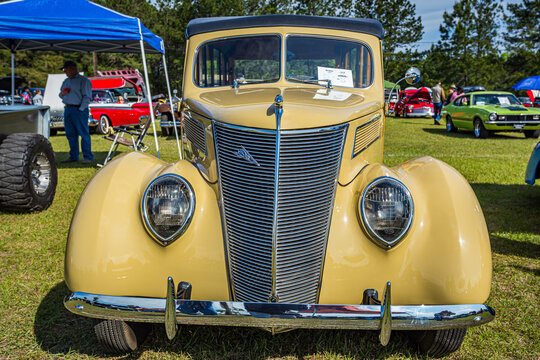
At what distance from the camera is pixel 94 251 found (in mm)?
2488

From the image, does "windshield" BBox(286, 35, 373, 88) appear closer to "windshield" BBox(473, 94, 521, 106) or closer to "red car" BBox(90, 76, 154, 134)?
"red car" BBox(90, 76, 154, 134)

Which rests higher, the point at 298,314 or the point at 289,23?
the point at 289,23

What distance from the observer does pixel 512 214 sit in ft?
18.7

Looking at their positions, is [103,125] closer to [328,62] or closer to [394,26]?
[328,62]

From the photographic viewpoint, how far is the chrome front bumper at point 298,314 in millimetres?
2135

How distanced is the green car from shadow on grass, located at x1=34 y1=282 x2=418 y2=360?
42.5ft

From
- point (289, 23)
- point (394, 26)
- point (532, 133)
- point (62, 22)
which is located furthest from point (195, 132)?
point (394, 26)

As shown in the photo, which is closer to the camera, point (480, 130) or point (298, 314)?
point (298, 314)

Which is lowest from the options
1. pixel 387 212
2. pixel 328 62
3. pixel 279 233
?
pixel 279 233

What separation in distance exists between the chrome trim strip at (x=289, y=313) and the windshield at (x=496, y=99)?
14566 mm

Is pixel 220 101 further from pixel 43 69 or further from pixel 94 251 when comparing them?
pixel 43 69

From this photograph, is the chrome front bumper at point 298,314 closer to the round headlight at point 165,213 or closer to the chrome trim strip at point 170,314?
the chrome trim strip at point 170,314

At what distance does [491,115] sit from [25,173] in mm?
13272

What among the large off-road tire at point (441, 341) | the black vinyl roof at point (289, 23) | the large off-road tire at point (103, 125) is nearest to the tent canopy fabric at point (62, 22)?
the black vinyl roof at point (289, 23)
